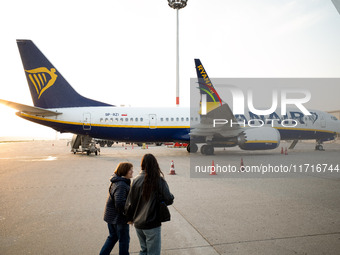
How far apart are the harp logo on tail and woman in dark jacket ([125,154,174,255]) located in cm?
1778

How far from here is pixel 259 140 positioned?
16828mm

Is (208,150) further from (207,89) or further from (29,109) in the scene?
(29,109)

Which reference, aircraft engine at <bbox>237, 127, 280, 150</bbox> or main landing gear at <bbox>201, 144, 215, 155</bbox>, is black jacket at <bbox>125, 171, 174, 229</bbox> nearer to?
aircraft engine at <bbox>237, 127, 280, 150</bbox>

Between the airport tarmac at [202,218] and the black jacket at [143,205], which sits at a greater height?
the black jacket at [143,205]

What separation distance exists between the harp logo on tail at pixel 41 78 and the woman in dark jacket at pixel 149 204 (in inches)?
700

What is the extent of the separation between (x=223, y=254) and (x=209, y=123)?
15835mm

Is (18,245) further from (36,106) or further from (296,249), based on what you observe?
(36,106)

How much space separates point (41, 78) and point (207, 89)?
1191 centimetres

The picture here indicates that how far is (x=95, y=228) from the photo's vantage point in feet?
14.7

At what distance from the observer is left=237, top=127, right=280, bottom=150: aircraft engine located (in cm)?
1675

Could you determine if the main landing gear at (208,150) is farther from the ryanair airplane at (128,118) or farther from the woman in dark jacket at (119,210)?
the woman in dark jacket at (119,210)

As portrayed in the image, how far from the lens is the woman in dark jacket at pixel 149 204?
2779mm

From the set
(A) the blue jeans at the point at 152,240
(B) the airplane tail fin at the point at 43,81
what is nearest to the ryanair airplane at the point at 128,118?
(B) the airplane tail fin at the point at 43,81

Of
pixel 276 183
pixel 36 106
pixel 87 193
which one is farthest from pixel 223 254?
pixel 36 106
